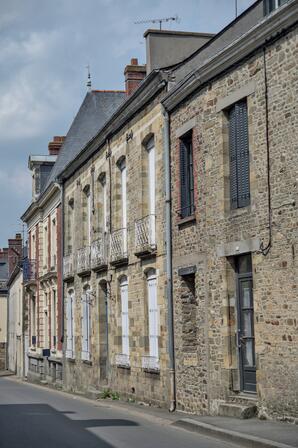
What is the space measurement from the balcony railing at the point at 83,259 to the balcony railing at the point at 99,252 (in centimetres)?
76

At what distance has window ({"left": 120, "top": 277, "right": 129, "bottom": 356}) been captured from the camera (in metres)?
22.8

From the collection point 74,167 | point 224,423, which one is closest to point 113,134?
point 74,167

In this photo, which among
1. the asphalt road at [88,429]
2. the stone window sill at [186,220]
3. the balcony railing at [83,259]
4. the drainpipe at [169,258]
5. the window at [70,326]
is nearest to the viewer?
the asphalt road at [88,429]

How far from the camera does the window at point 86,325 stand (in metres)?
27.4

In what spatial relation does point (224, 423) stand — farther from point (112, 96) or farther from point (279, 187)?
point (112, 96)

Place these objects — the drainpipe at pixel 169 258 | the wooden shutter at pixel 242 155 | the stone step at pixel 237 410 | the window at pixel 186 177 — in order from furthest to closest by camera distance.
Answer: the drainpipe at pixel 169 258
the window at pixel 186 177
the wooden shutter at pixel 242 155
the stone step at pixel 237 410

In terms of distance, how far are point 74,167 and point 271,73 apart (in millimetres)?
15796

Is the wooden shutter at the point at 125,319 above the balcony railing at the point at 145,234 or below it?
below

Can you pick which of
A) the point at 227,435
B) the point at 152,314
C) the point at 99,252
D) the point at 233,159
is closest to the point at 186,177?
the point at 233,159

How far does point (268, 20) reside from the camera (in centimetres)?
1380

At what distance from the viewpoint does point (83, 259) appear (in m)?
27.6

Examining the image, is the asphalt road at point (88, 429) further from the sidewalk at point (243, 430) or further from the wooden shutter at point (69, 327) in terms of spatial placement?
the wooden shutter at point (69, 327)

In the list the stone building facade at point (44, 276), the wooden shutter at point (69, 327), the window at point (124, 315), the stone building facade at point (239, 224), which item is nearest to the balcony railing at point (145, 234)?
the stone building facade at point (239, 224)

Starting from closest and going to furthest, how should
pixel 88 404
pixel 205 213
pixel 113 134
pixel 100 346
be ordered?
pixel 205 213
pixel 88 404
pixel 113 134
pixel 100 346
